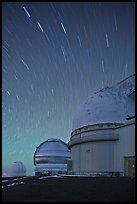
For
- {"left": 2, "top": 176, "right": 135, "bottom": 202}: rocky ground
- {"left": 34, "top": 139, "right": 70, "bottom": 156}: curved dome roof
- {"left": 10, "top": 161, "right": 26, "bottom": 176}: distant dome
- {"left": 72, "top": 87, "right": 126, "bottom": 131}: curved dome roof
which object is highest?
{"left": 72, "top": 87, "right": 126, "bottom": 131}: curved dome roof

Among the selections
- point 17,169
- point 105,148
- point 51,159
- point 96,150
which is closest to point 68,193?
point 105,148

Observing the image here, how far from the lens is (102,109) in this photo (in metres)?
40.7

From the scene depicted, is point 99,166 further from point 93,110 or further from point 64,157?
point 64,157

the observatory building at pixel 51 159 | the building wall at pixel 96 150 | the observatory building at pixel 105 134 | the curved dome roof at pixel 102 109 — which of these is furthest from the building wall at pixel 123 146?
the observatory building at pixel 51 159

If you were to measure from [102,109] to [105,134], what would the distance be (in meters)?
3.66

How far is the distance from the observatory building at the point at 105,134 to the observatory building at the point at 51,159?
2992 centimetres

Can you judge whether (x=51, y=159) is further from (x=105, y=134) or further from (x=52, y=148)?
(x=105, y=134)

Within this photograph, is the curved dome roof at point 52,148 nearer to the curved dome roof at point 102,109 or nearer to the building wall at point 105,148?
the curved dome roof at point 102,109

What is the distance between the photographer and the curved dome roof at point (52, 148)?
7525 centimetres

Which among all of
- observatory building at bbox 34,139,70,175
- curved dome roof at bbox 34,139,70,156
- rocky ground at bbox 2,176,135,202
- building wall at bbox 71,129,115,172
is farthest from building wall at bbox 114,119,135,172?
curved dome roof at bbox 34,139,70,156

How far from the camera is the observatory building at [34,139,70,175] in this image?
73.7 m

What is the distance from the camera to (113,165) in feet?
126

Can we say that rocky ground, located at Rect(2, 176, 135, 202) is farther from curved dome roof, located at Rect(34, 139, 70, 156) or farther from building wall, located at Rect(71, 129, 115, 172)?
curved dome roof, located at Rect(34, 139, 70, 156)

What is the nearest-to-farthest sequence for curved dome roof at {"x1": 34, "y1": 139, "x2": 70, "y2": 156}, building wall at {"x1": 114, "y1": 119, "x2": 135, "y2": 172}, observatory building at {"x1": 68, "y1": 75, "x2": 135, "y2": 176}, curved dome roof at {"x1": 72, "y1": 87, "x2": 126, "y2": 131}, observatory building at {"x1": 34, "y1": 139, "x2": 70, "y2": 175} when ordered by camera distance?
1. building wall at {"x1": 114, "y1": 119, "x2": 135, "y2": 172}
2. observatory building at {"x1": 68, "y1": 75, "x2": 135, "y2": 176}
3. curved dome roof at {"x1": 72, "y1": 87, "x2": 126, "y2": 131}
4. observatory building at {"x1": 34, "y1": 139, "x2": 70, "y2": 175}
5. curved dome roof at {"x1": 34, "y1": 139, "x2": 70, "y2": 156}
